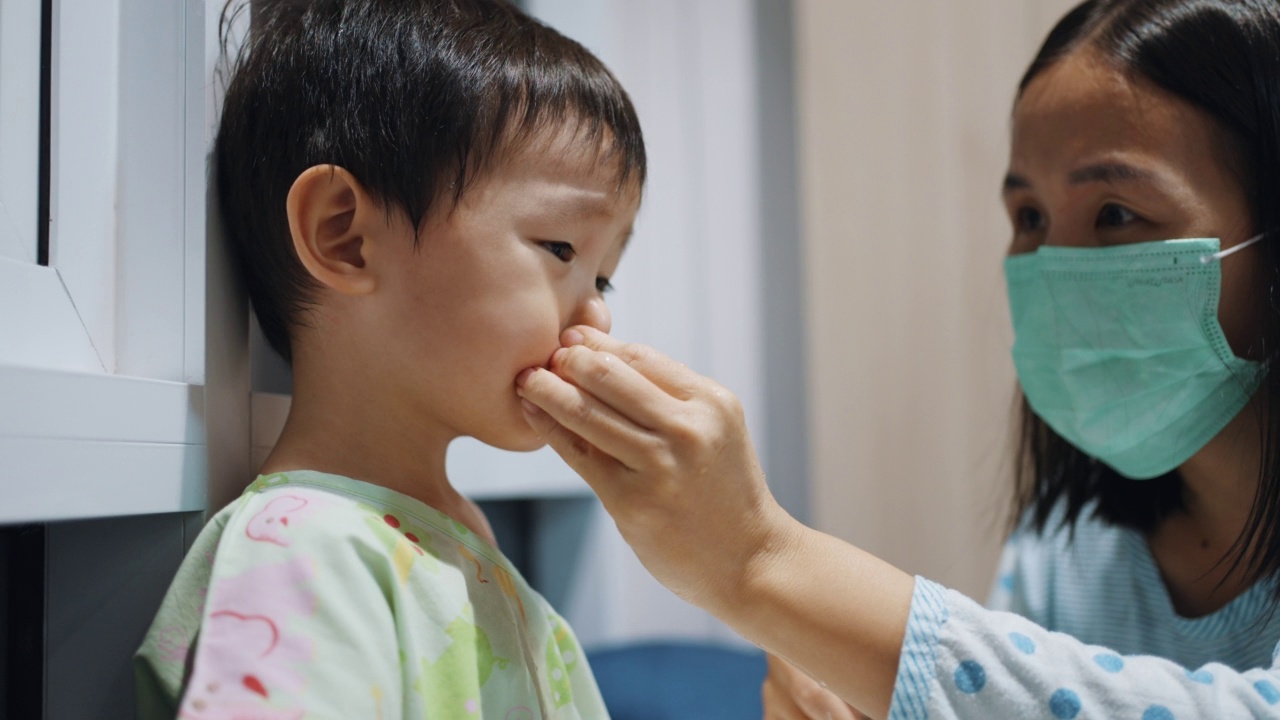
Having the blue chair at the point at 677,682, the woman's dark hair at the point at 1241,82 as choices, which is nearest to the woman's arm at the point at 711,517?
the woman's dark hair at the point at 1241,82

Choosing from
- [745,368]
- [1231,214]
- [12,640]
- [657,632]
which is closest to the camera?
[12,640]

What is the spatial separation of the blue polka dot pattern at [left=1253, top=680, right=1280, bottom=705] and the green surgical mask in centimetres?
32

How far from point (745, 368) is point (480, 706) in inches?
50.6

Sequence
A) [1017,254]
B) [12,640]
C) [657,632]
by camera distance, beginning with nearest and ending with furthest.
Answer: [12,640]
[1017,254]
[657,632]

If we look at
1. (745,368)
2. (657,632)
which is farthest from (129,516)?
(745,368)

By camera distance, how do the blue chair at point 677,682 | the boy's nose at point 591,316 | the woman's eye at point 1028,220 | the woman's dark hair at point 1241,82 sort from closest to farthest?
the boy's nose at point 591,316
the woman's dark hair at point 1241,82
the woman's eye at point 1028,220
the blue chair at point 677,682

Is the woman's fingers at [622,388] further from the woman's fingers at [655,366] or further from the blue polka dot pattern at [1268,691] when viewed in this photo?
the blue polka dot pattern at [1268,691]

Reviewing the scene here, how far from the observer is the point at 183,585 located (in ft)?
1.99

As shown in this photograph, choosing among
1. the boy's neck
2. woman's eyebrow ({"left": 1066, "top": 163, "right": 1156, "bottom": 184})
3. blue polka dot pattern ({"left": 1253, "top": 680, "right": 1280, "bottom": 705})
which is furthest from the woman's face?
the boy's neck

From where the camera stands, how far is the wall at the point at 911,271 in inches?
71.5

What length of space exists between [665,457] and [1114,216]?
0.61 m

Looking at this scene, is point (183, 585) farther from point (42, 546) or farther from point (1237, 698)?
point (1237, 698)

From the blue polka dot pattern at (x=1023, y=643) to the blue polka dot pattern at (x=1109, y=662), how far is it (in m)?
0.05

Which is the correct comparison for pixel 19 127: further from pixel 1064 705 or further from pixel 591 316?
pixel 1064 705
